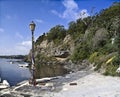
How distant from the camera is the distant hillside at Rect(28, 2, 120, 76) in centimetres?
5975

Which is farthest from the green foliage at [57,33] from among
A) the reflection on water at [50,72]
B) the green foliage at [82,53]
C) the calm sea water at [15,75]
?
the reflection on water at [50,72]

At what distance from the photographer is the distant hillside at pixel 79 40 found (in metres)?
59.8

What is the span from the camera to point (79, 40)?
79875 millimetres

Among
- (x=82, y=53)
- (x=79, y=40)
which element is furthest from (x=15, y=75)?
(x=79, y=40)

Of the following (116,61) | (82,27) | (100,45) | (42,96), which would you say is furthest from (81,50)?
(42,96)

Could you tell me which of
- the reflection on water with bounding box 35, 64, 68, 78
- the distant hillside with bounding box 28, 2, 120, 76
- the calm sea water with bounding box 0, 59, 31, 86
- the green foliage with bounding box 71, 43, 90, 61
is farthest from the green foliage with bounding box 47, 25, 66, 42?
the reflection on water with bounding box 35, 64, 68, 78

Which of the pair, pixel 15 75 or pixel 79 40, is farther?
pixel 79 40

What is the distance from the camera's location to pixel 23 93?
18.1m

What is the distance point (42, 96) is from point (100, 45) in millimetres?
42856

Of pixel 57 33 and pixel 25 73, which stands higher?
pixel 57 33

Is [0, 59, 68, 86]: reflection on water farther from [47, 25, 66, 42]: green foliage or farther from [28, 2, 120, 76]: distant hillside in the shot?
[47, 25, 66, 42]: green foliage

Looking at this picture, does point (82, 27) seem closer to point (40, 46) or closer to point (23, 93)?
point (40, 46)

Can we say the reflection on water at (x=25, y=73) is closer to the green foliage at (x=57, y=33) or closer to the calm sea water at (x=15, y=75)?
the calm sea water at (x=15, y=75)

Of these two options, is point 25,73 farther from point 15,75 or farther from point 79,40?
point 79,40
